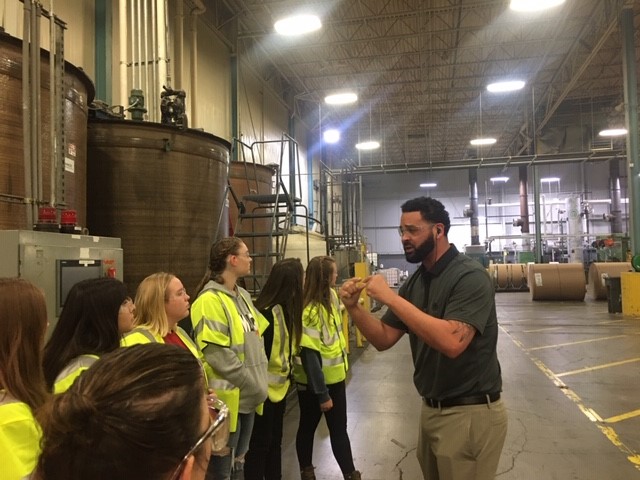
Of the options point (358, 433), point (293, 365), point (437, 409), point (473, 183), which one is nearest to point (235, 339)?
point (293, 365)

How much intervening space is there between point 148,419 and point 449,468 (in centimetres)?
181

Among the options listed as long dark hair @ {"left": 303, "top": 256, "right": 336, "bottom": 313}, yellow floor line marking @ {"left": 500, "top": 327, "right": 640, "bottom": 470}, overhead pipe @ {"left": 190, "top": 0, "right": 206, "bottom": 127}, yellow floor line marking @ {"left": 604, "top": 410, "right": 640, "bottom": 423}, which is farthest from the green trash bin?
long dark hair @ {"left": 303, "top": 256, "right": 336, "bottom": 313}

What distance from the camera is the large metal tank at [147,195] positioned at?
4.54m

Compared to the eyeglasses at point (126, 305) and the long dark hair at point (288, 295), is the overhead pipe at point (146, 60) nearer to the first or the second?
the long dark hair at point (288, 295)

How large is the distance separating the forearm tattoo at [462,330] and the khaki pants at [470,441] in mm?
350

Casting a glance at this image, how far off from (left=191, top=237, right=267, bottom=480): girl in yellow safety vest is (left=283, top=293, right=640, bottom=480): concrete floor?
1.31 m

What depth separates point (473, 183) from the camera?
25172 millimetres

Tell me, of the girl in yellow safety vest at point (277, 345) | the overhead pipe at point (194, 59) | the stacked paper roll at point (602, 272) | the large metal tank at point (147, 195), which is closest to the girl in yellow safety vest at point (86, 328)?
the girl in yellow safety vest at point (277, 345)

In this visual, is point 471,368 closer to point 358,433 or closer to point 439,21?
point 358,433

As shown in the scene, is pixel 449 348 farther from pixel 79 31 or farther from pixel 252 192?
pixel 79 31

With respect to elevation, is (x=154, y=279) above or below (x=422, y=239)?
below

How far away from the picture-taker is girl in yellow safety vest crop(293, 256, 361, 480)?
3.46 m

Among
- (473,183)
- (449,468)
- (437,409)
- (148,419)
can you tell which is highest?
(473,183)

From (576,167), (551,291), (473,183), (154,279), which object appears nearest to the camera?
(154,279)
